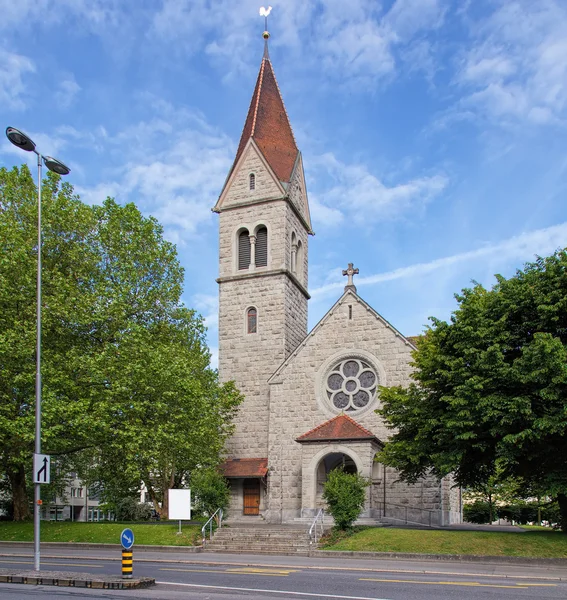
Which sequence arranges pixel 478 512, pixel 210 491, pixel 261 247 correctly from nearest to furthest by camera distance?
pixel 210 491
pixel 261 247
pixel 478 512

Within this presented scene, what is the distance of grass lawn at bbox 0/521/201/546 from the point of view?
23.5m

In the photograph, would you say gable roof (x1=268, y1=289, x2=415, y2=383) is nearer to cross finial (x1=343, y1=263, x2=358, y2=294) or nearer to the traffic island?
cross finial (x1=343, y1=263, x2=358, y2=294)

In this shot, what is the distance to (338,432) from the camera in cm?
2892

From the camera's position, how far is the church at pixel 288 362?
29203 mm

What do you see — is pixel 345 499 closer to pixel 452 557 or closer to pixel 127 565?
pixel 452 557

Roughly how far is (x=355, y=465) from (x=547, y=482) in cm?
1073

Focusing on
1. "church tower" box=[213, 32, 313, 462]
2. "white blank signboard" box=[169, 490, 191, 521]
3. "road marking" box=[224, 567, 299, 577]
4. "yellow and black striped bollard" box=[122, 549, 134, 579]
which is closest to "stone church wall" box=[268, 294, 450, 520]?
"church tower" box=[213, 32, 313, 462]

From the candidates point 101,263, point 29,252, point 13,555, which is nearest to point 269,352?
point 101,263

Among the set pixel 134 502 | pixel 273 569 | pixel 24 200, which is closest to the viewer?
pixel 273 569

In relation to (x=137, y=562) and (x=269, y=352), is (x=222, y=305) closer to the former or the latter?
(x=269, y=352)

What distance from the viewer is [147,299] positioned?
2884 cm

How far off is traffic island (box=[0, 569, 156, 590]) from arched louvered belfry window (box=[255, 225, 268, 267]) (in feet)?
77.8

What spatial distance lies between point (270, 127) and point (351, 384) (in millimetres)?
16593

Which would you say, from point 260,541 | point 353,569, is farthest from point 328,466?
point 353,569
